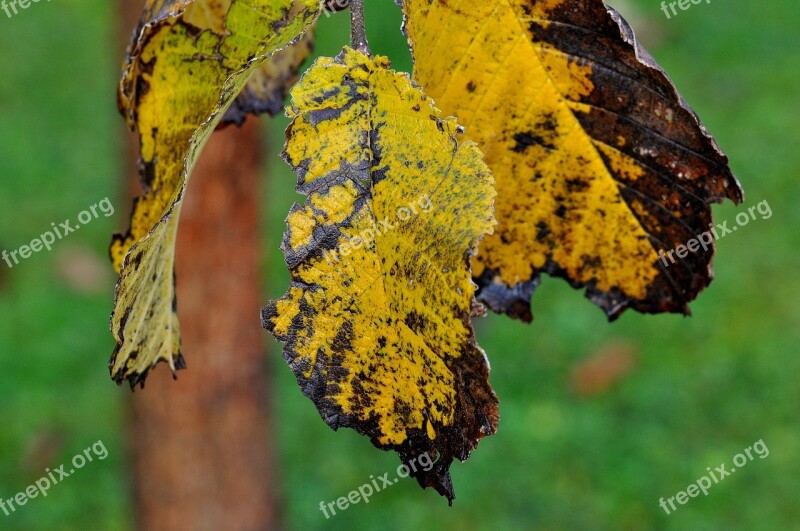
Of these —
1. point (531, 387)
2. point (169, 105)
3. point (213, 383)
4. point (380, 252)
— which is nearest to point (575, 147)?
point (380, 252)

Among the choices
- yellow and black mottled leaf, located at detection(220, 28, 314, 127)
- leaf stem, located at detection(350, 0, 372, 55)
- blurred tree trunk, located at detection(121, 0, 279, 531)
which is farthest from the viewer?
blurred tree trunk, located at detection(121, 0, 279, 531)

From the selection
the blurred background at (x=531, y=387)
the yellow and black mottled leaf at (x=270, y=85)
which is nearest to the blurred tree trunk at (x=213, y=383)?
the blurred background at (x=531, y=387)

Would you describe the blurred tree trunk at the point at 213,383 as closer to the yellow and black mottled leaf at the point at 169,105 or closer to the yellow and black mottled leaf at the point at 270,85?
the yellow and black mottled leaf at the point at 270,85

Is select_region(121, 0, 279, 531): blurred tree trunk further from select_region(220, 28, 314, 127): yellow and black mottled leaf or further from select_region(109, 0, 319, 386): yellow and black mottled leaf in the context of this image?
select_region(109, 0, 319, 386): yellow and black mottled leaf

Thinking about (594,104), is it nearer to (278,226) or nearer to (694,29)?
(278,226)

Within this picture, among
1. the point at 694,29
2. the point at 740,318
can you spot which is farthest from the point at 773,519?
the point at 694,29

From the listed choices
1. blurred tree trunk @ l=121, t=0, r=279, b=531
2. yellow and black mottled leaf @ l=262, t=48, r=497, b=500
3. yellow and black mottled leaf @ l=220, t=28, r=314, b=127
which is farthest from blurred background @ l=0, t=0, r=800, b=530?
yellow and black mottled leaf @ l=262, t=48, r=497, b=500

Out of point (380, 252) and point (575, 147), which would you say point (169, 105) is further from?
point (575, 147)
